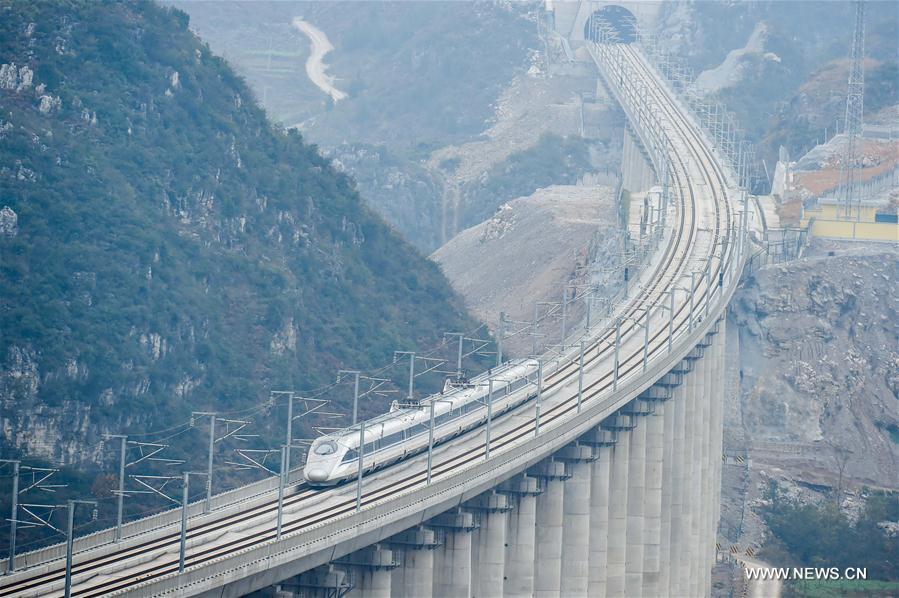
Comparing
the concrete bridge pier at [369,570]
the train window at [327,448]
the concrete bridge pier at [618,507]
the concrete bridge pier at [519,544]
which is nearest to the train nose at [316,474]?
the train window at [327,448]

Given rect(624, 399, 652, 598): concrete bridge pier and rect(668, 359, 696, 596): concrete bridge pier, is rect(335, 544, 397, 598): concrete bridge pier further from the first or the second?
rect(668, 359, 696, 596): concrete bridge pier

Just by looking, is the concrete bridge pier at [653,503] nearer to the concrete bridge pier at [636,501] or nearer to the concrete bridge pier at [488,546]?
the concrete bridge pier at [636,501]

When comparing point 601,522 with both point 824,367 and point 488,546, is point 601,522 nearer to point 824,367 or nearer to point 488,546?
point 488,546

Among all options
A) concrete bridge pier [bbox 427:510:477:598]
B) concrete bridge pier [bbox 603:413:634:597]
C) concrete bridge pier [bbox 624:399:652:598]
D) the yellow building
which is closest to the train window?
concrete bridge pier [bbox 427:510:477:598]

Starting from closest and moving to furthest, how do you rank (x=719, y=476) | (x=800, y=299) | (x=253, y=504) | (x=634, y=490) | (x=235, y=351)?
1. (x=253, y=504)
2. (x=634, y=490)
3. (x=235, y=351)
4. (x=719, y=476)
5. (x=800, y=299)

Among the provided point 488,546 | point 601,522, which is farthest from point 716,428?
point 488,546

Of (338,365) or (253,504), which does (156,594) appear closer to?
(253,504)

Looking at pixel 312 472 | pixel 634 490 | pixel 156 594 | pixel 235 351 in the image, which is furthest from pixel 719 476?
pixel 156 594
